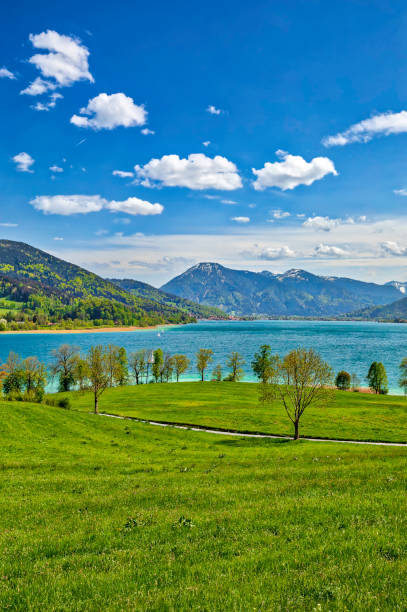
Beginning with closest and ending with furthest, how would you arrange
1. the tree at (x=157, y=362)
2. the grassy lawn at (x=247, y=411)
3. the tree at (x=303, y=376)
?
the tree at (x=303, y=376) → the grassy lawn at (x=247, y=411) → the tree at (x=157, y=362)

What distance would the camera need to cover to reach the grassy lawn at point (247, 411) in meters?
56.1

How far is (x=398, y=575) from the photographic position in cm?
777

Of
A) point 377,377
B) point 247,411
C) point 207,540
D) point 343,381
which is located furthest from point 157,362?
point 207,540

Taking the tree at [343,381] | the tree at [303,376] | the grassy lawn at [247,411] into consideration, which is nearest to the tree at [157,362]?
the grassy lawn at [247,411]

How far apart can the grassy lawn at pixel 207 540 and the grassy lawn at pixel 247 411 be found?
3865cm

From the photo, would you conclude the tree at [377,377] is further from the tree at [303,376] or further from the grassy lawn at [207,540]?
the grassy lawn at [207,540]

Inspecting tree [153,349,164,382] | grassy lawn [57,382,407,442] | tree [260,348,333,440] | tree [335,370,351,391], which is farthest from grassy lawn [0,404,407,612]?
tree [153,349,164,382]

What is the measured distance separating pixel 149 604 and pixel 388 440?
172 ft

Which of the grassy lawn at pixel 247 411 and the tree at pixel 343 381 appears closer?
the grassy lawn at pixel 247 411

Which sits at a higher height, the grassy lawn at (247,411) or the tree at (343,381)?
the grassy lawn at (247,411)

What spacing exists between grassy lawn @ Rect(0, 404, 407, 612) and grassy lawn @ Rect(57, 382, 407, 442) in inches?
1522

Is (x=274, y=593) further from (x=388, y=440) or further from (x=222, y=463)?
(x=388, y=440)

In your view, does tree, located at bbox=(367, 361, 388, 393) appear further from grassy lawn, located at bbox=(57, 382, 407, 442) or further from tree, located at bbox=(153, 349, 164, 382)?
tree, located at bbox=(153, 349, 164, 382)

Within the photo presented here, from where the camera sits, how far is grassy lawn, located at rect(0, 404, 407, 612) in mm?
7383
